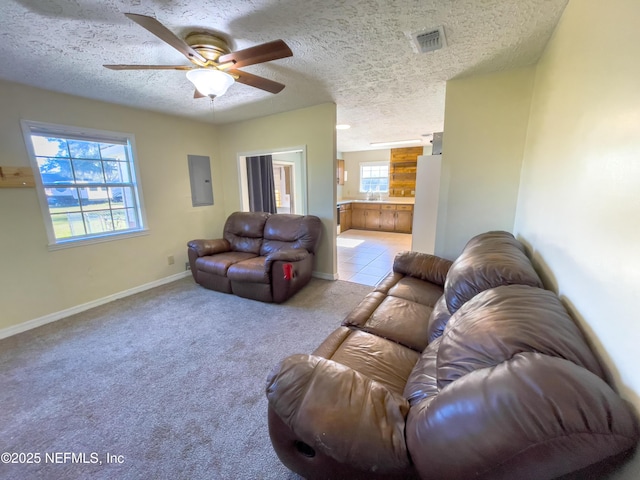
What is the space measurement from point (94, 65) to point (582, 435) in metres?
3.45

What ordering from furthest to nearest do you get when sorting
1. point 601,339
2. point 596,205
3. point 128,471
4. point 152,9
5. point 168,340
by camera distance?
point 168,340
point 152,9
point 128,471
point 596,205
point 601,339

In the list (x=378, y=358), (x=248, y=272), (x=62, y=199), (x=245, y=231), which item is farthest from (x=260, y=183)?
(x=378, y=358)

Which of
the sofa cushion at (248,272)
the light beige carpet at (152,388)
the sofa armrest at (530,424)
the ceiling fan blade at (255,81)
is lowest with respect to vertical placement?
the light beige carpet at (152,388)

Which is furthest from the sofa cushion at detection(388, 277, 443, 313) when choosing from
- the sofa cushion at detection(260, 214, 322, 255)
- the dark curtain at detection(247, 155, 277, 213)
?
the dark curtain at detection(247, 155, 277, 213)

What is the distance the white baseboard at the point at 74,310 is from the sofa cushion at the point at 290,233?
5.04ft

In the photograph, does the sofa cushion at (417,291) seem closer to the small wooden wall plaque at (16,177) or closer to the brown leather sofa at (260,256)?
the brown leather sofa at (260,256)

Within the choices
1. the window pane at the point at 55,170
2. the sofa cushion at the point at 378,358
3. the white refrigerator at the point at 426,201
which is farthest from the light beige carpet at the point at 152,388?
the window pane at the point at 55,170

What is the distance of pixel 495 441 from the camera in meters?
0.59

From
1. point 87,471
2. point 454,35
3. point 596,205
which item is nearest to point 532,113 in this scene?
point 454,35

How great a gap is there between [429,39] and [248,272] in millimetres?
2691

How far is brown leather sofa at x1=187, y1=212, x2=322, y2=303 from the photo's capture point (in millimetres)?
2932

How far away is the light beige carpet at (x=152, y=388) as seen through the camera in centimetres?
131

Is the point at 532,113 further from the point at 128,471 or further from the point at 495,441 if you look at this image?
the point at 128,471

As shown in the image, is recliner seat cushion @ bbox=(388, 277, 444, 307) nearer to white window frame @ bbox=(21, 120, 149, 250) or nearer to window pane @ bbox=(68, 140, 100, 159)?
white window frame @ bbox=(21, 120, 149, 250)
